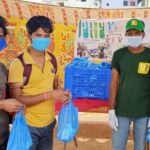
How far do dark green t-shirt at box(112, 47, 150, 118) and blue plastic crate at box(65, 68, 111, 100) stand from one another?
38.4 inches

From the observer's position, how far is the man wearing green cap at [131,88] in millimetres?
3033

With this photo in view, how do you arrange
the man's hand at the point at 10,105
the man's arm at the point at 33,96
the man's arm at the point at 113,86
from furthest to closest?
the man's arm at the point at 113,86, the man's arm at the point at 33,96, the man's hand at the point at 10,105

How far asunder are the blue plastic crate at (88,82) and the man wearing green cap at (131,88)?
2.96 feet

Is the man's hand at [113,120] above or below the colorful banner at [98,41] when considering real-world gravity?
below

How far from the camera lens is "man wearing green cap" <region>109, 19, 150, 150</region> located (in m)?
3.03

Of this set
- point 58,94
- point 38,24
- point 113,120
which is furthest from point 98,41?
point 58,94

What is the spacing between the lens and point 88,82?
4.14 metres

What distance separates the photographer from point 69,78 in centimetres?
416

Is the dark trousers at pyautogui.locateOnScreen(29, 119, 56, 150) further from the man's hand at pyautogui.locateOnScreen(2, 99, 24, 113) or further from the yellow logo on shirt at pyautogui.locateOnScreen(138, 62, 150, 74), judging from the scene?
the yellow logo on shirt at pyautogui.locateOnScreen(138, 62, 150, 74)

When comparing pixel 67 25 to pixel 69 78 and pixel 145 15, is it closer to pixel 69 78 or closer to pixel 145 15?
pixel 145 15

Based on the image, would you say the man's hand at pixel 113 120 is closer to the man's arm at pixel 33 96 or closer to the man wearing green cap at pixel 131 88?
the man wearing green cap at pixel 131 88

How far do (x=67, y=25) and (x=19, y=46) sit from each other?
1.01 metres

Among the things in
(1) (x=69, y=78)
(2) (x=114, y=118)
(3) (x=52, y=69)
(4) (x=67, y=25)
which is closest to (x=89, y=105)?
(1) (x=69, y=78)

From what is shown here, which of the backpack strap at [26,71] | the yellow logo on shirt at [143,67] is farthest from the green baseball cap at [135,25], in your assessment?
the backpack strap at [26,71]
